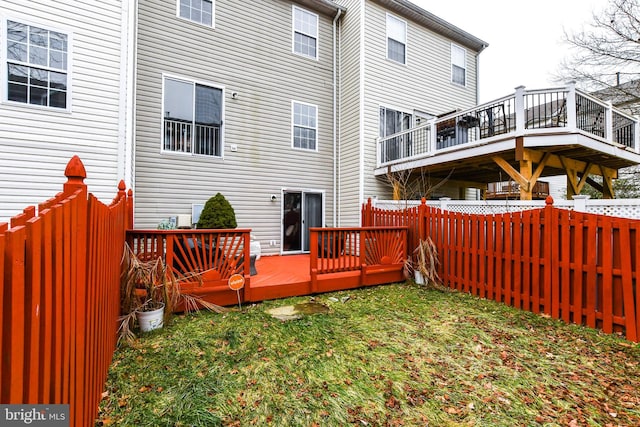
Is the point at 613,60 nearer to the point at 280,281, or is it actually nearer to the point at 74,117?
the point at 280,281

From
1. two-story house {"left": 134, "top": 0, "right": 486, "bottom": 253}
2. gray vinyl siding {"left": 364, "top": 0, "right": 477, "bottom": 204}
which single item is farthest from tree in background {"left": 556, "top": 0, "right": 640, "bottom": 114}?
two-story house {"left": 134, "top": 0, "right": 486, "bottom": 253}

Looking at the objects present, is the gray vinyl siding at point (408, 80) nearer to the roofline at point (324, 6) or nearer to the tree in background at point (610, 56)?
the roofline at point (324, 6)

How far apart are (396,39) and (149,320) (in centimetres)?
1056

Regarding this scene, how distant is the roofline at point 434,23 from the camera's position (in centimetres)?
926

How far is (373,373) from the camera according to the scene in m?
Answer: 2.75

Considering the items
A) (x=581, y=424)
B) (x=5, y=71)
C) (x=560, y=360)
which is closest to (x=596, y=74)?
(x=560, y=360)

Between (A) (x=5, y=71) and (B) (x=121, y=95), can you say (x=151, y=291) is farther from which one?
(A) (x=5, y=71)

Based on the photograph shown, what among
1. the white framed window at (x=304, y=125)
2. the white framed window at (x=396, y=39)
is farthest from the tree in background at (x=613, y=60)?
the white framed window at (x=304, y=125)

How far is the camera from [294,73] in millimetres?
8789

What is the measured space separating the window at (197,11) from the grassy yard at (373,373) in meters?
7.53

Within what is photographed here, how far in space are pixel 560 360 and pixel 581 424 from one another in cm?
107

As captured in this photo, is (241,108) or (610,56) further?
(610,56)

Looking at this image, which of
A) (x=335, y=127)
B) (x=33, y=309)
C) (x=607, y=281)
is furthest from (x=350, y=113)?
(x=33, y=309)

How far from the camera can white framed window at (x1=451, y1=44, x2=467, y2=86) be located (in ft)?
35.6
